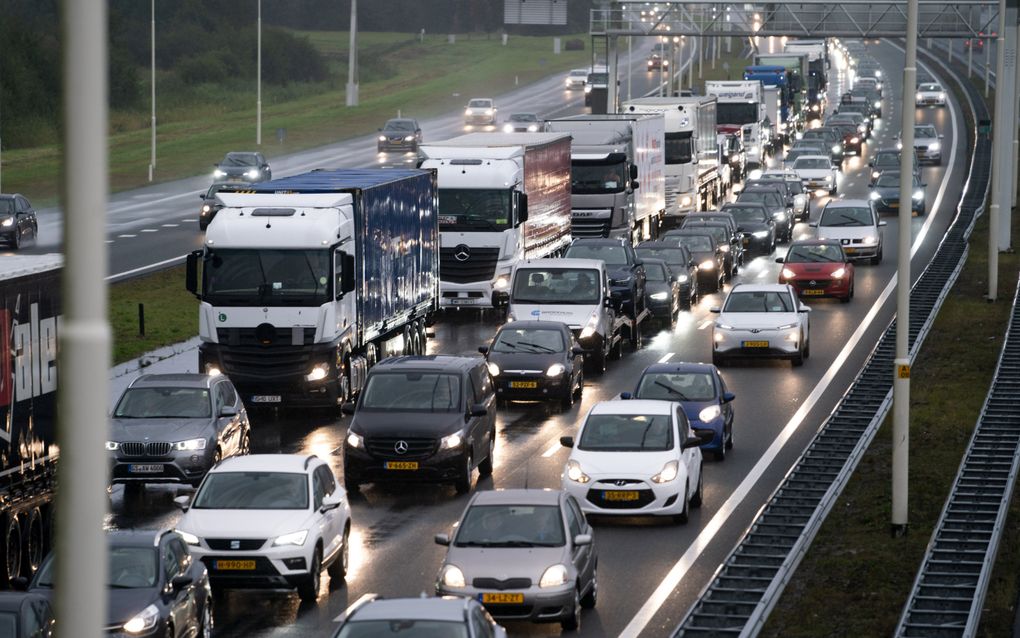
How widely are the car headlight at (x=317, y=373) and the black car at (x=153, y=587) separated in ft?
43.8

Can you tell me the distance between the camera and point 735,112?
85625 mm

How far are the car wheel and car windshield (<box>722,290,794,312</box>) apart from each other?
19923 mm

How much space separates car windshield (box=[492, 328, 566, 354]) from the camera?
33.4 meters

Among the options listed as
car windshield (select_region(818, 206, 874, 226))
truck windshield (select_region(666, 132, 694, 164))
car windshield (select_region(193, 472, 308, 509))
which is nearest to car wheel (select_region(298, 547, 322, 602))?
car windshield (select_region(193, 472, 308, 509))

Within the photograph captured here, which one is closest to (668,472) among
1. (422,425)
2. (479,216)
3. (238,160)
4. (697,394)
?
(422,425)

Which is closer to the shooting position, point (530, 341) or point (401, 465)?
point (401, 465)

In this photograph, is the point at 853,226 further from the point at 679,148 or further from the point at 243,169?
the point at 243,169

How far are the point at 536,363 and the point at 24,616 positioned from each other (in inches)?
735

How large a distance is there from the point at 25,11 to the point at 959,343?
323 ft

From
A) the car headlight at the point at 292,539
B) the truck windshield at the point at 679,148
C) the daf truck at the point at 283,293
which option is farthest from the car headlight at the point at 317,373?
the truck windshield at the point at 679,148

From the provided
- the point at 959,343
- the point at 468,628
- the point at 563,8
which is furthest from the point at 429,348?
the point at 563,8

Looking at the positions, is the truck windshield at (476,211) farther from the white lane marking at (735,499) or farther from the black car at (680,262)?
the white lane marking at (735,499)

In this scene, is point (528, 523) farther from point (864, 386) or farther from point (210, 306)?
point (864, 386)

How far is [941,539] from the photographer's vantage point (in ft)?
74.7
